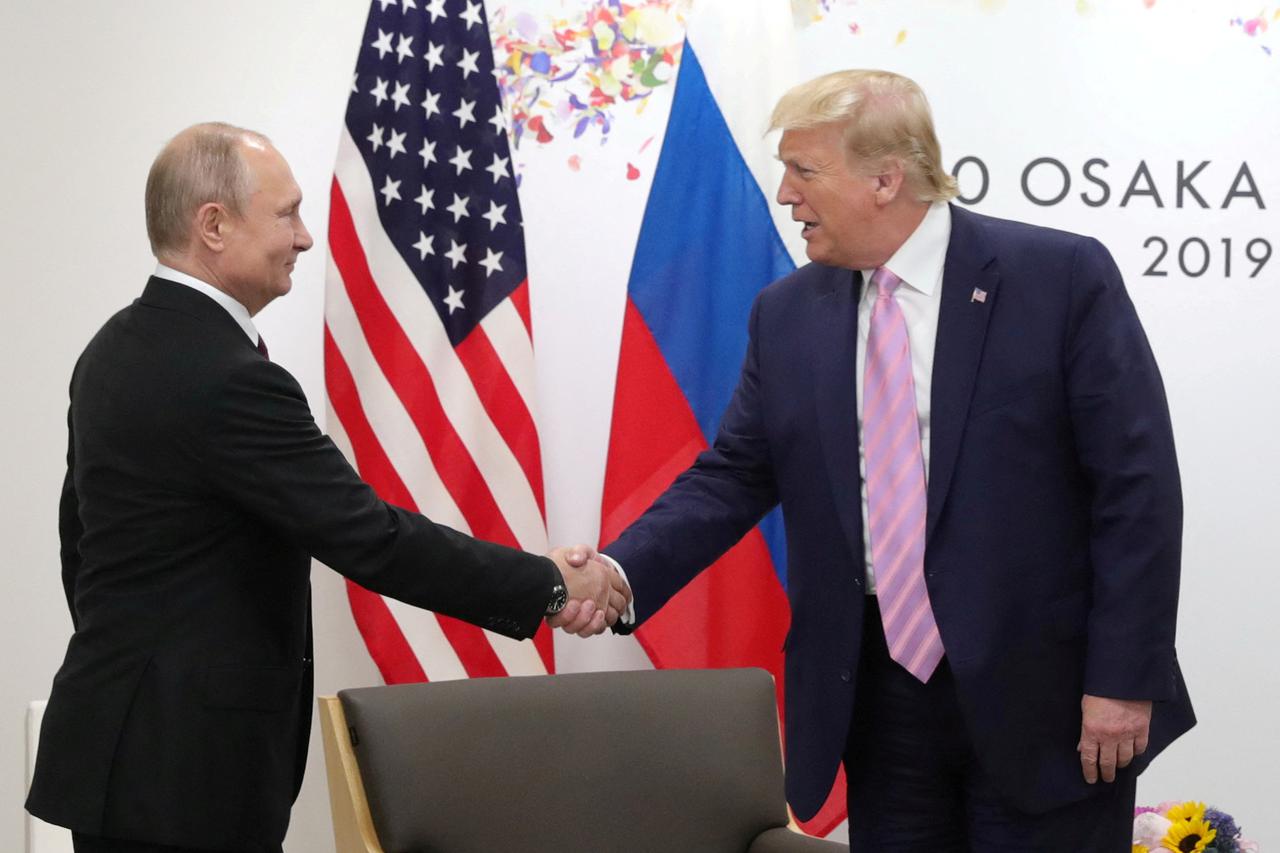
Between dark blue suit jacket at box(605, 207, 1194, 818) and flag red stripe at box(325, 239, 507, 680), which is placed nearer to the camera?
dark blue suit jacket at box(605, 207, 1194, 818)

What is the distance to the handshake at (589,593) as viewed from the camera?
103 inches

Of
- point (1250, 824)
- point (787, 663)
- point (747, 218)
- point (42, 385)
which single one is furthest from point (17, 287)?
point (1250, 824)

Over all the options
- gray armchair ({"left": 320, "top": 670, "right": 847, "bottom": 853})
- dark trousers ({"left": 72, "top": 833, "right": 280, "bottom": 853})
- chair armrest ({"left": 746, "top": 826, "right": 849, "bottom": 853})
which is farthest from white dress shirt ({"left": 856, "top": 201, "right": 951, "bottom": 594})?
dark trousers ({"left": 72, "top": 833, "right": 280, "bottom": 853})

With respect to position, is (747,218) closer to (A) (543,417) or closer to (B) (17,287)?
(A) (543,417)

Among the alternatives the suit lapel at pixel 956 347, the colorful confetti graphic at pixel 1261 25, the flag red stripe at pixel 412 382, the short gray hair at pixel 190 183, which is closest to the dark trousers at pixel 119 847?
the short gray hair at pixel 190 183

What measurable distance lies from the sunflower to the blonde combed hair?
40.6 inches

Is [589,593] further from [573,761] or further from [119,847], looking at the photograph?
[119,847]

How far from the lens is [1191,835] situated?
2.18m

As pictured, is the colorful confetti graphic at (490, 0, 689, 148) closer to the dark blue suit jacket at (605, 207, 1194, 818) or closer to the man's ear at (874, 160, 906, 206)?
the man's ear at (874, 160, 906, 206)

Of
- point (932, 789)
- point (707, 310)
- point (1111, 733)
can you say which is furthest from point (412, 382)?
point (1111, 733)

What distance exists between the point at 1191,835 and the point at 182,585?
1.51 meters

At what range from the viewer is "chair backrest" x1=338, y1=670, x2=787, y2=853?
9.21ft

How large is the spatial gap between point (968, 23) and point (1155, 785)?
2.08 meters

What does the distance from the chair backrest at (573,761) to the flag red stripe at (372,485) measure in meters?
0.43
